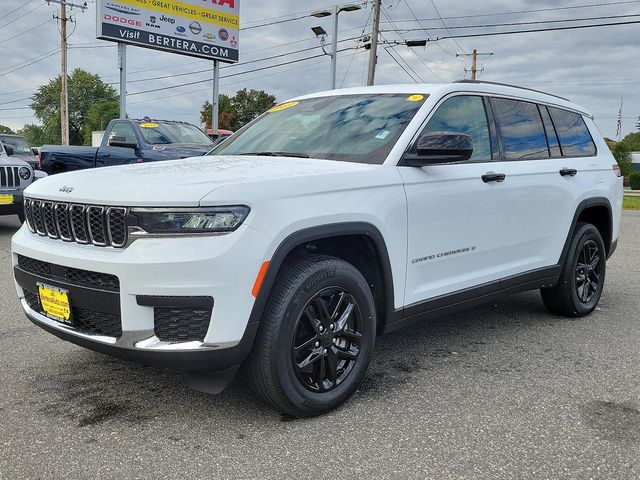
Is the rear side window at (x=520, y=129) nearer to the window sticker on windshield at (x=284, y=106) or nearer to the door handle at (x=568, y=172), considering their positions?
the door handle at (x=568, y=172)

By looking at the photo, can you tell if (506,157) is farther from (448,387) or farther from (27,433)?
(27,433)

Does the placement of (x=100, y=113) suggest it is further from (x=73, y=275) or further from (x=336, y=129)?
(x=73, y=275)

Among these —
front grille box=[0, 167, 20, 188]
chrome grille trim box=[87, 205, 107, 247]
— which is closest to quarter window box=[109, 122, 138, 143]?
front grille box=[0, 167, 20, 188]

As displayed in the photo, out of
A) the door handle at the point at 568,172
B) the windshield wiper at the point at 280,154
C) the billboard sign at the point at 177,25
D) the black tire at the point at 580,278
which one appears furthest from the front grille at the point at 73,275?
the billboard sign at the point at 177,25

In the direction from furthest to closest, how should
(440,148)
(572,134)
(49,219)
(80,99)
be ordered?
(80,99) → (572,134) → (440,148) → (49,219)

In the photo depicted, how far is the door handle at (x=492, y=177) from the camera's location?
406 cm

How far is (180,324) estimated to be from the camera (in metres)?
2.76

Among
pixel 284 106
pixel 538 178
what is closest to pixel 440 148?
pixel 538 178

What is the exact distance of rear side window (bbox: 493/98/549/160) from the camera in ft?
14.6

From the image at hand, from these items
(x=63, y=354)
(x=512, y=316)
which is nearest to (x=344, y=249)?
(x=63, y=354)

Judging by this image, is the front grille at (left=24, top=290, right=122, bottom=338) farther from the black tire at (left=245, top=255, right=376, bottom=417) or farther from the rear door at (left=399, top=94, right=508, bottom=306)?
the rear door at (left=399, top=94, right=508, bottom=306)

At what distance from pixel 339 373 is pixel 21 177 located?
8387 mm

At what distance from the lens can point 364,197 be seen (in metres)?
3.28

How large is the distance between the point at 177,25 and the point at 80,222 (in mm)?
20755
